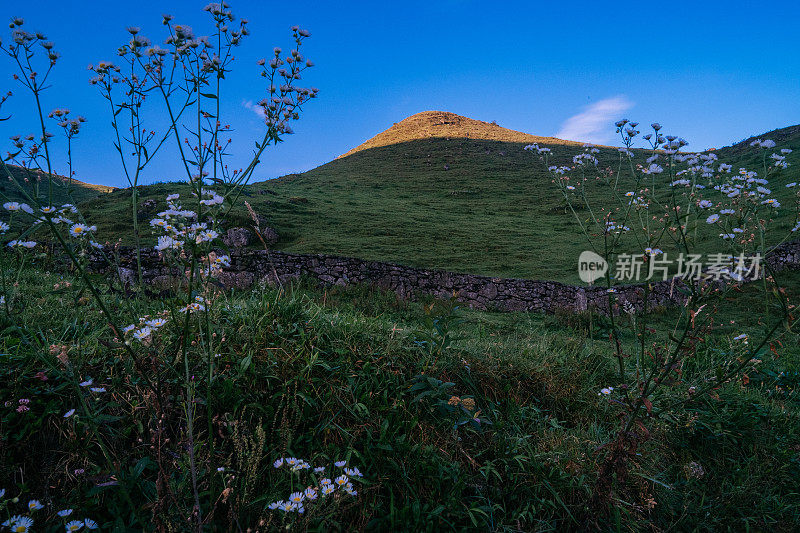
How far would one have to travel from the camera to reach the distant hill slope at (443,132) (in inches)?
2643

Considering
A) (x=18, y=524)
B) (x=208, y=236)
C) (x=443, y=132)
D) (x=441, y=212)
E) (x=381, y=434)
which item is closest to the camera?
(x=18, y=524)

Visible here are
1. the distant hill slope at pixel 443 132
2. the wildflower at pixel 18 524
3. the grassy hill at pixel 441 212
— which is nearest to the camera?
the wildflower at pixel 18 524

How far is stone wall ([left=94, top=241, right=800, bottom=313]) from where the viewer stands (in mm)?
12016

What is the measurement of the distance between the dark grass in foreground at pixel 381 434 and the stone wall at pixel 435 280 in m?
7.80

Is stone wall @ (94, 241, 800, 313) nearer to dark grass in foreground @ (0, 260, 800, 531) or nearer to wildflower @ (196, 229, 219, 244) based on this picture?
dark grass in foreground @ (0, 260, 800, 531)

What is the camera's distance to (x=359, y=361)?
3357 millimetres

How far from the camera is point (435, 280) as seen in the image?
13.3 metres

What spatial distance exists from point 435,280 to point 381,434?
10624mm

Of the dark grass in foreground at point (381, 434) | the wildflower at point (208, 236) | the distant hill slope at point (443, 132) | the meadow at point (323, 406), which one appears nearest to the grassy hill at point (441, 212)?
the wildflower at point (208, 236)

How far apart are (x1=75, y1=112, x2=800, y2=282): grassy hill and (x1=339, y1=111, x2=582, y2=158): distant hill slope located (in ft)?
50.0

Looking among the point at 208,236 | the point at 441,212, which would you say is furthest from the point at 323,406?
the point at 441,212

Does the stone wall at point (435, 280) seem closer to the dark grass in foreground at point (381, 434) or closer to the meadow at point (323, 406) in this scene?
the meadow at point (323, 406)

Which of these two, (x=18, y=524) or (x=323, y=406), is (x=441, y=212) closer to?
(x=323, y=406)

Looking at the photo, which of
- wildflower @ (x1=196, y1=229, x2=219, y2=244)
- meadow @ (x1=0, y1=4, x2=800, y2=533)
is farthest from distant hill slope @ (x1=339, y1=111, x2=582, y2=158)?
wildflower @ (x1=196, y1=229, x2=219, y2=244)
